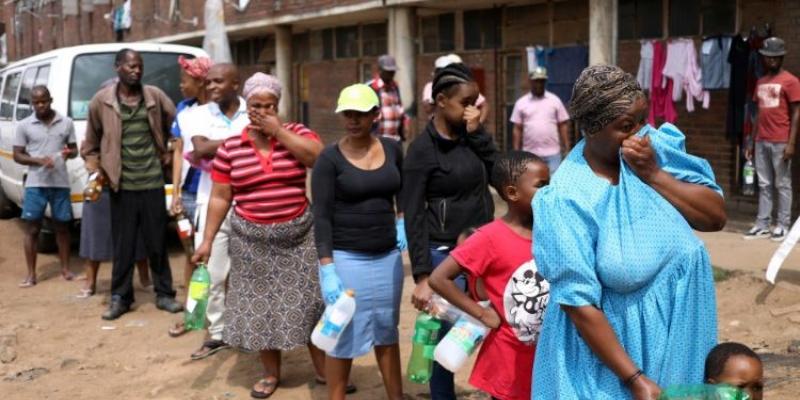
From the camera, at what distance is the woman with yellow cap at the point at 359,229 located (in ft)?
14.4

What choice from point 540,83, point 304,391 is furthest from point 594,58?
point 304,391

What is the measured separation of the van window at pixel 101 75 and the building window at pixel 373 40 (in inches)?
321

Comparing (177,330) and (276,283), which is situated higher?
(276,283)

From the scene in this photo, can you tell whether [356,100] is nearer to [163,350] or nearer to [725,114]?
[163,350]

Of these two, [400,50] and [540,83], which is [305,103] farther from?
[540,83]

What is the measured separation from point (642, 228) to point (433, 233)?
1965 mm

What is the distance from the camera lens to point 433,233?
13.8 ft

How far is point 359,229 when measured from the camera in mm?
4445

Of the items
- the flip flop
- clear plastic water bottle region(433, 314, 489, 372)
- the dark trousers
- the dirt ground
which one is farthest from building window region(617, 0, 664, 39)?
clear plastic water bottle region(433, 314, 489, 372)

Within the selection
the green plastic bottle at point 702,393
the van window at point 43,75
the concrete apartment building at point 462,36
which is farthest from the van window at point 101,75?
the green plastic bottle at point 702,393

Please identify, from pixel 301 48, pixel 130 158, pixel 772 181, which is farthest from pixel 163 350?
pixel 301 48

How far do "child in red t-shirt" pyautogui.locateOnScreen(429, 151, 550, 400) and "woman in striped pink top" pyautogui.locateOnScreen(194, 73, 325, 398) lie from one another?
5.49ft

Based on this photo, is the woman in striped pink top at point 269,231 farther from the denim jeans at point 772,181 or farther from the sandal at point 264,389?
the denim jeans at point 772,181

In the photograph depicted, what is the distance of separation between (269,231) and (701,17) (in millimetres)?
7231
